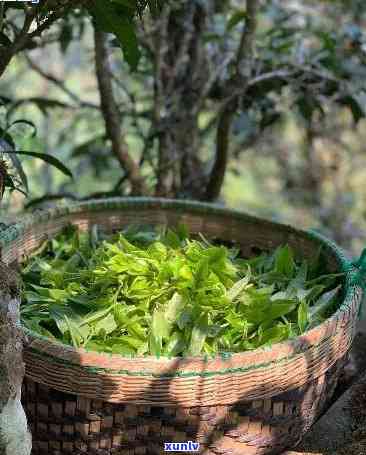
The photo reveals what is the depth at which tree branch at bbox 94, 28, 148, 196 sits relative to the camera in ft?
6.77

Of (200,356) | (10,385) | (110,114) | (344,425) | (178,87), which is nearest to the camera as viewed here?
(10,385)

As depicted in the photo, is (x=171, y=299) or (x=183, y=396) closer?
(x=183, y=396)

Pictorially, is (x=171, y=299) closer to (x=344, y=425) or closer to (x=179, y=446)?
(x=179, y=446)

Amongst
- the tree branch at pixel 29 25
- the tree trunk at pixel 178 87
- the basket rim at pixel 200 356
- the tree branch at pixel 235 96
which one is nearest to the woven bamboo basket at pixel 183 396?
the basket rim at pixel 200 356

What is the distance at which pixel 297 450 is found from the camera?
4.66 ft

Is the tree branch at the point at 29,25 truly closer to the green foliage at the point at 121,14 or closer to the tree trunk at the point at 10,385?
the green foliage at the point at 121,14

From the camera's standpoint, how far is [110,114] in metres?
2.17

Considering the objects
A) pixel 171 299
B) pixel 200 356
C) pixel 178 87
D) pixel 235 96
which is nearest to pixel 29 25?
pixel 171 299

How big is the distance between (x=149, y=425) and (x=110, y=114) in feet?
4.07

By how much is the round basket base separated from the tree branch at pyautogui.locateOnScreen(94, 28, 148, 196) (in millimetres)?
1152

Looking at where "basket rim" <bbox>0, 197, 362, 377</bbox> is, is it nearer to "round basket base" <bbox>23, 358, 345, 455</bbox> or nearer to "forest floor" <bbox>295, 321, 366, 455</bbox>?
"round basket base" <bbox>23, 358, 345, 455</bbox>

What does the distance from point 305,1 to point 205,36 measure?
6.20 ft

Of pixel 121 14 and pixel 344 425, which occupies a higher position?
pixel 121 14

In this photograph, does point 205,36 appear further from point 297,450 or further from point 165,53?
point 297,450
